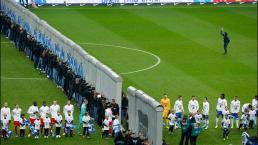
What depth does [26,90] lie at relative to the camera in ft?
124

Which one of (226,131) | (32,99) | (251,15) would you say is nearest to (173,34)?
(251,15)

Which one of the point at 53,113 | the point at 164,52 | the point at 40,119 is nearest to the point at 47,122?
the point at 40,119

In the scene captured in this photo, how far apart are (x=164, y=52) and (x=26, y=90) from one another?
1109 cm

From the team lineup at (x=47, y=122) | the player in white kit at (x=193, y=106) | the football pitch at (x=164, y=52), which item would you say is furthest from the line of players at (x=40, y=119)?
the player in white kit at (x=193, y=106)

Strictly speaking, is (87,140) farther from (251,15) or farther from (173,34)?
(251,15)

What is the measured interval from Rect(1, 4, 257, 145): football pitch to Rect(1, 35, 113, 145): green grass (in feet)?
0.12

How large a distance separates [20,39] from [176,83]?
1046 cm

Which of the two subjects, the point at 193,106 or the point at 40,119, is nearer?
the point at 40,119

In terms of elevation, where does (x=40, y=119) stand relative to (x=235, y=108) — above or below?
above

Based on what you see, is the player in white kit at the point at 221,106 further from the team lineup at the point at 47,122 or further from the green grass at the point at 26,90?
the green grass at the point at 26,90

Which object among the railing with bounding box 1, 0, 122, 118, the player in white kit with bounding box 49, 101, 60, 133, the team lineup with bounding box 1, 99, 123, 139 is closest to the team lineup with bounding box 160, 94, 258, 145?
the railing with bounding box 1, 0, 122, 118

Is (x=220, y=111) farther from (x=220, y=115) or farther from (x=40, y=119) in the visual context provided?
(x=40, y=119)

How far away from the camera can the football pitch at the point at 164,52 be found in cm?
3725

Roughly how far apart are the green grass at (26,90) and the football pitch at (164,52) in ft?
0.12
